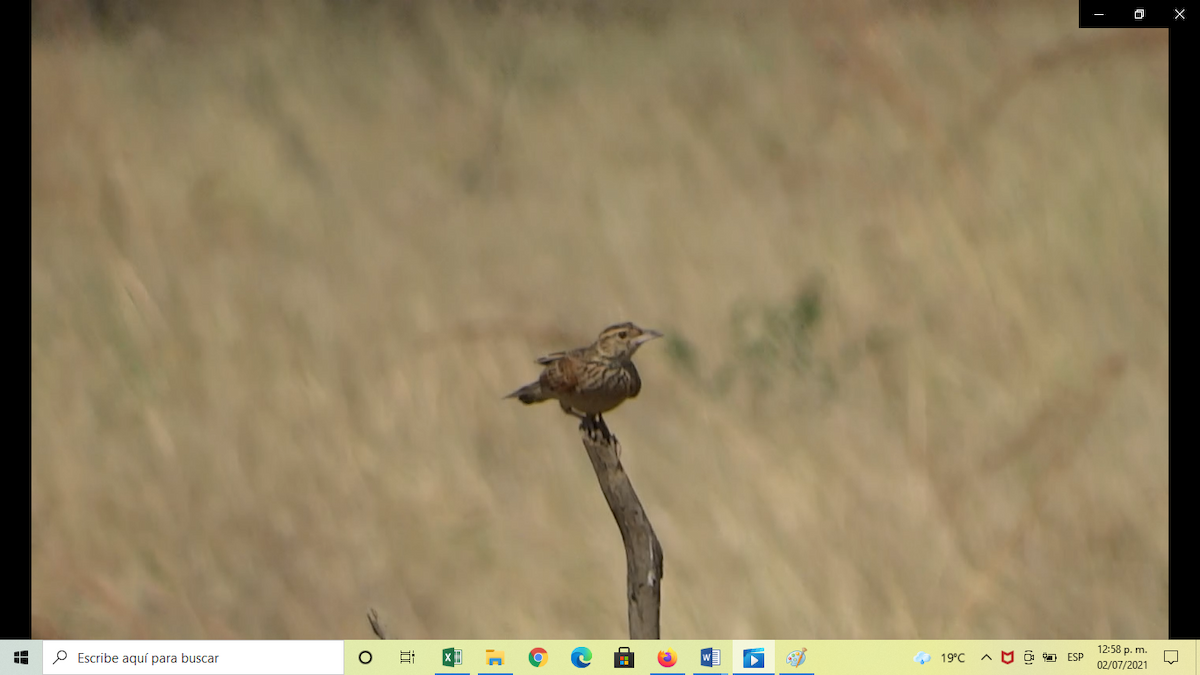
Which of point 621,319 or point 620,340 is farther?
point 621,319

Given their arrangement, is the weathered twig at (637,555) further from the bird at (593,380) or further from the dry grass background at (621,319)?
the dry grass background at (621,319)

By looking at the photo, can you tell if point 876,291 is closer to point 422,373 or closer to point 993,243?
point 993,243

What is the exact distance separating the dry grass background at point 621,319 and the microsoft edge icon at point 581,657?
1.48m

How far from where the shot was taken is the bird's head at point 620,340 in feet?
10.5

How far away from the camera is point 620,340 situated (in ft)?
10.9

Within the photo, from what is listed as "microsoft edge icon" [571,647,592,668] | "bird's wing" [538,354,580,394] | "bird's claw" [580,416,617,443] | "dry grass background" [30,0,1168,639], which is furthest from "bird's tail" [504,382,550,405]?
"dry grass background" [30,0,1168,639]

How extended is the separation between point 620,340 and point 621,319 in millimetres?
2461

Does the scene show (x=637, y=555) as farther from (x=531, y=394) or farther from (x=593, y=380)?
(x=531, y=394)

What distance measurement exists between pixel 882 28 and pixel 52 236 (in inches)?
186

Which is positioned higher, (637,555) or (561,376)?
(561,376)

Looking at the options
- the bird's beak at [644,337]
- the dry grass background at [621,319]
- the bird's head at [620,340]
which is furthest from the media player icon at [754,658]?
the dry grass background at [621,319]

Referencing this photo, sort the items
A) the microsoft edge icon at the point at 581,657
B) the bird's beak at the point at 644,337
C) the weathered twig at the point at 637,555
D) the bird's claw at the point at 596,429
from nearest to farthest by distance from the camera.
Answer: the weathered twig at the point at 637,555 < the microsoft edge icon at the point at 581,657 < the bird's claw at the point at 596,429 < the bird's beak at the point at 644,337
